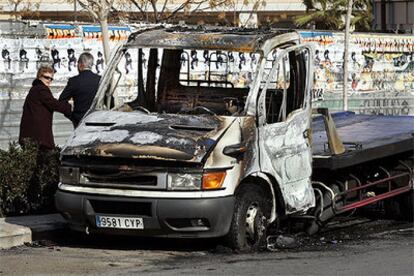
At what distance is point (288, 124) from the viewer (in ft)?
35.7

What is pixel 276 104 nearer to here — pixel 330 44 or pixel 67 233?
pixel 67 233

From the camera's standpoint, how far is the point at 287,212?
10.9 m

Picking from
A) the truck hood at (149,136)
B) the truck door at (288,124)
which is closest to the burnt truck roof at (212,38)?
the truck door at (288,124)

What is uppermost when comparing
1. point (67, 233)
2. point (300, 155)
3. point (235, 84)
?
point (235, 84)

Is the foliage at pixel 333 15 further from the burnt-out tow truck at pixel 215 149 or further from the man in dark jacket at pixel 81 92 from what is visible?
the man in dark jacket at pixel 81 92

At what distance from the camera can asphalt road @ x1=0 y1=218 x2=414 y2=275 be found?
9.27 metres

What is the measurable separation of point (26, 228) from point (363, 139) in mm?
4373

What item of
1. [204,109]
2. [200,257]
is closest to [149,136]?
[204,109]

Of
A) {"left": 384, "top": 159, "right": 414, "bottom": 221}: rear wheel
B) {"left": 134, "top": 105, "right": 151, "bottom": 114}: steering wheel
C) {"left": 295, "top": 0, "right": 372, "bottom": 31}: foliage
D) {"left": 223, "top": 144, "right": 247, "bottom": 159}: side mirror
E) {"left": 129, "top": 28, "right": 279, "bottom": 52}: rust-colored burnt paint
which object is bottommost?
{"left": 384, "top": 159, "right": 414, "bottom": 221}: rear wheel

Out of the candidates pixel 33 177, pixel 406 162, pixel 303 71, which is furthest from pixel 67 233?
pixel 406 162

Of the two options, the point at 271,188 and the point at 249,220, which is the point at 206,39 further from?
the point at 249,220

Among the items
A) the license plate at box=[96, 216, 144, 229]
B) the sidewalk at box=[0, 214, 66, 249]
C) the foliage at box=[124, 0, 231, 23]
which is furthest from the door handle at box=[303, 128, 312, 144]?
the foliage at box=[124, 0, 231, 23]

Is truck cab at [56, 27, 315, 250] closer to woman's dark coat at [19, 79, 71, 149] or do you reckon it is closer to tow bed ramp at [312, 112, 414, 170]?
tow bed ramp at [312, 112, 414, 170]

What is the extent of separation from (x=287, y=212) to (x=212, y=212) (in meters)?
1.39
